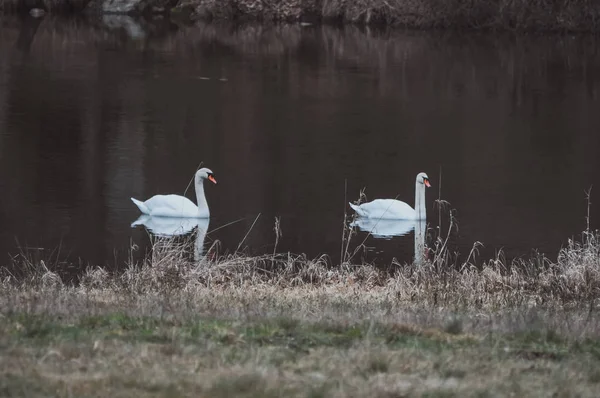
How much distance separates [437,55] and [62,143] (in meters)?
19.4

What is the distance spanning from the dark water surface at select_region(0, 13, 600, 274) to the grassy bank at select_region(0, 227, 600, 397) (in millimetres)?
5962

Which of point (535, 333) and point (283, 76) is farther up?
point (535, 333)

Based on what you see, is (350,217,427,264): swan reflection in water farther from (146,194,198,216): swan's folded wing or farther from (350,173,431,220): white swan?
(146,194,198,216): swan's folded wing

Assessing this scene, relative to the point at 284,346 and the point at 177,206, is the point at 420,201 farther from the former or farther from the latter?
the point at 284,346

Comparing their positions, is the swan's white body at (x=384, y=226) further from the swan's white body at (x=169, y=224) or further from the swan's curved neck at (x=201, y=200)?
the swan's white body at (x=169, y=224)

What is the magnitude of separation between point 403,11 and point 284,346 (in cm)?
4278

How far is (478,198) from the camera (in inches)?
739

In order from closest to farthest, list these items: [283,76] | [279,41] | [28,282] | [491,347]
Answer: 1. [491,347]
2. [28,282]
3. [283,76]
4. [279,41]

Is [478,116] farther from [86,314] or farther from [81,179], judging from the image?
[86,314]

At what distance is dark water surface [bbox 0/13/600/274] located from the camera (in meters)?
16.7

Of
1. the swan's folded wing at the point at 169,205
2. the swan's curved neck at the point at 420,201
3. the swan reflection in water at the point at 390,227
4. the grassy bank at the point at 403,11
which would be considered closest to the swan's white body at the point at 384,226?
the swan reflection in water at the point at 390,227

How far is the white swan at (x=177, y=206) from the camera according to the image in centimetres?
1706

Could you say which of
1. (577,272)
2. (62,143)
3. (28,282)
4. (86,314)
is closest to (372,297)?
(577,272)

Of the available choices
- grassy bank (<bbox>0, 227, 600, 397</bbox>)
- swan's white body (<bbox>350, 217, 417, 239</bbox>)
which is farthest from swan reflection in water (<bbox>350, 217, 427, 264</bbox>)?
grassy bank (<bbox>0, 227, 600, 397</bbox>)
